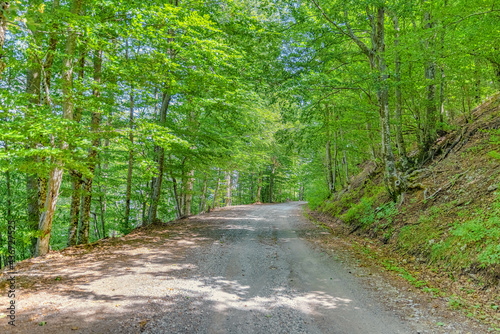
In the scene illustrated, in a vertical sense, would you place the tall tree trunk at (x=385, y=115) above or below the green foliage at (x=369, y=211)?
above

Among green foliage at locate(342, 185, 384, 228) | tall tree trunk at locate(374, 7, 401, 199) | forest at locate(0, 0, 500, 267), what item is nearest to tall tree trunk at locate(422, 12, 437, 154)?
forest at locate(0, 0, 500, 267)

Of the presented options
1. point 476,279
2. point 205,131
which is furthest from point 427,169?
point 205,131

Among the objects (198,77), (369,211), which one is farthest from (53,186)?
(369,211)

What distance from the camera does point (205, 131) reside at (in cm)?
1055

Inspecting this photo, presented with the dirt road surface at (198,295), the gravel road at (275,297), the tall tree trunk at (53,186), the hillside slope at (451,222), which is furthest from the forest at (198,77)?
the gravel road at (275,297)

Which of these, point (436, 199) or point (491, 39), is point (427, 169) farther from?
point (491, 39)

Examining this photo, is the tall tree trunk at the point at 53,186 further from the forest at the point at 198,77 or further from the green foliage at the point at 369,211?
the green foliage at the point at 369,211

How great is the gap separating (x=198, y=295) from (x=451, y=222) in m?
6.03

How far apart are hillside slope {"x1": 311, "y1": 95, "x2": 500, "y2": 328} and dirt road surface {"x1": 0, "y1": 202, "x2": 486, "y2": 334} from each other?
131cm

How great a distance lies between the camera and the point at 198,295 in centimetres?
429

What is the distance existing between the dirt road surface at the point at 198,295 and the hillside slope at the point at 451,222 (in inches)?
51.7

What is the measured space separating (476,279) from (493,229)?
42.9 inches

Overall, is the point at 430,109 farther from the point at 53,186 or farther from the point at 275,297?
the point at 53,186

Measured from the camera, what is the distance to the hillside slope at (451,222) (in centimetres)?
437
